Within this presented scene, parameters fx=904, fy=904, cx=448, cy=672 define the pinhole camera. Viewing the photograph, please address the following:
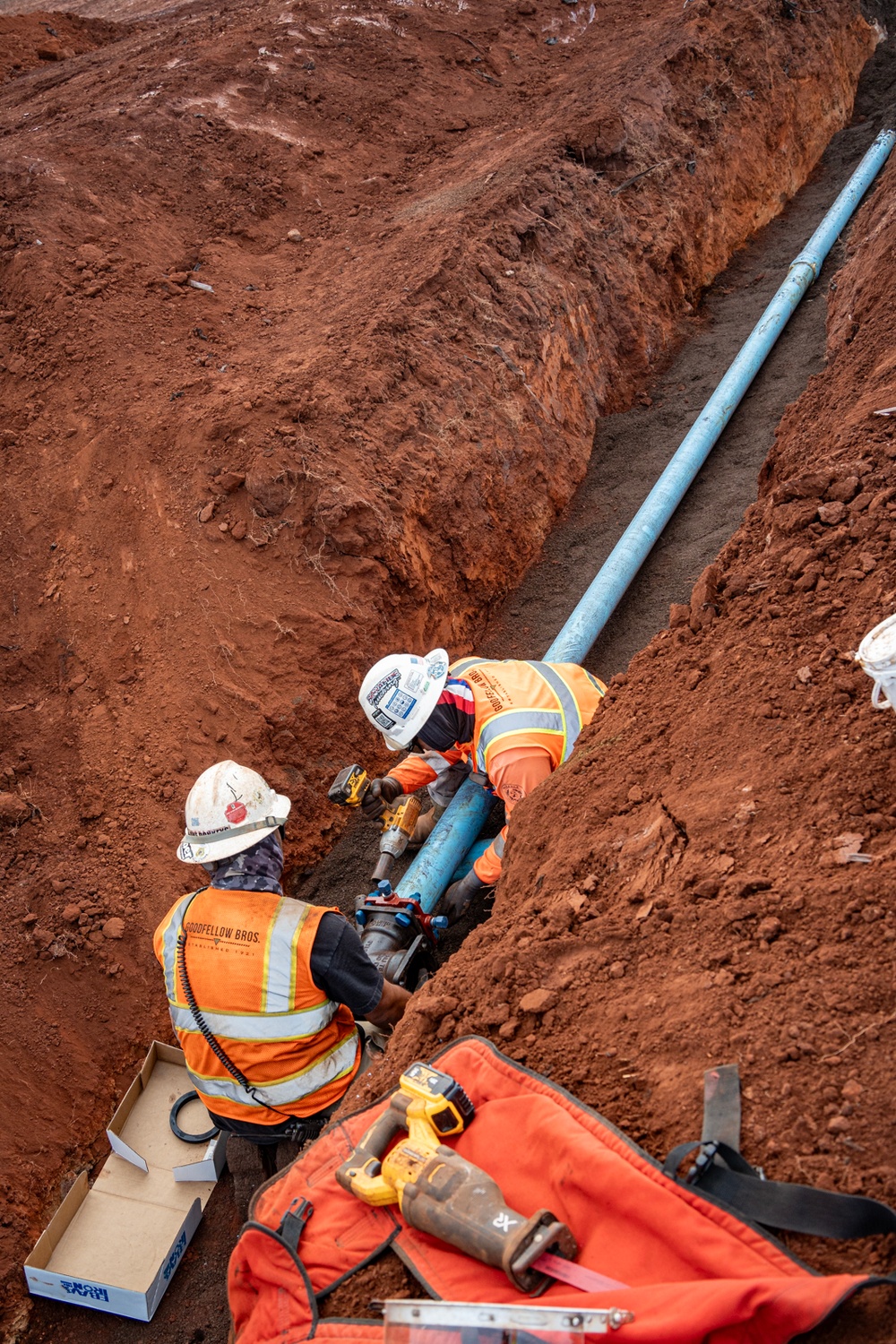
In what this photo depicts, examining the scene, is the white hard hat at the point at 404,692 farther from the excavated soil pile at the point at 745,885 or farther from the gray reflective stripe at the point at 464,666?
the excavated soil pile at the point at 745,885

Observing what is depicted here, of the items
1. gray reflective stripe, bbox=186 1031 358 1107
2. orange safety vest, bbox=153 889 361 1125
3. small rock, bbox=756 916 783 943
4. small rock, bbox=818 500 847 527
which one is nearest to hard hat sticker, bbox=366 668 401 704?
orange safety vest, bbox=153 889 361 1125

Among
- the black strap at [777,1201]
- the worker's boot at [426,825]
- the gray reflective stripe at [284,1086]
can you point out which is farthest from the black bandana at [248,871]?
the black strap at [777,1201]

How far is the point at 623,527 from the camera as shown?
7109 millimetres

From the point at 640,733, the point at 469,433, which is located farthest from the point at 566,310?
the point at 640,733

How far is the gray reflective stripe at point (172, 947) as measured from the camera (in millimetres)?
3396

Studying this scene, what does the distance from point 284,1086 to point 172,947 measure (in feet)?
2.30

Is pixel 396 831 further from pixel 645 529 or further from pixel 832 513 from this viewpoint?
pixel 645 529

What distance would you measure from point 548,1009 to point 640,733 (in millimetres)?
1211

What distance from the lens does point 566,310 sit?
7.72 m

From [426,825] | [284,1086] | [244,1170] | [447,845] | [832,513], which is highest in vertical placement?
[832,513]

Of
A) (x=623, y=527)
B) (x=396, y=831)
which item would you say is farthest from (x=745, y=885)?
(x=623, y=527)

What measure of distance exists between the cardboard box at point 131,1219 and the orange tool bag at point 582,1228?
1973 millimetres

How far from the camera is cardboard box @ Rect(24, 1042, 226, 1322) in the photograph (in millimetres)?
3832

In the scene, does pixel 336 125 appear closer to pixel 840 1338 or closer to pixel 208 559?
pixel 208 559
